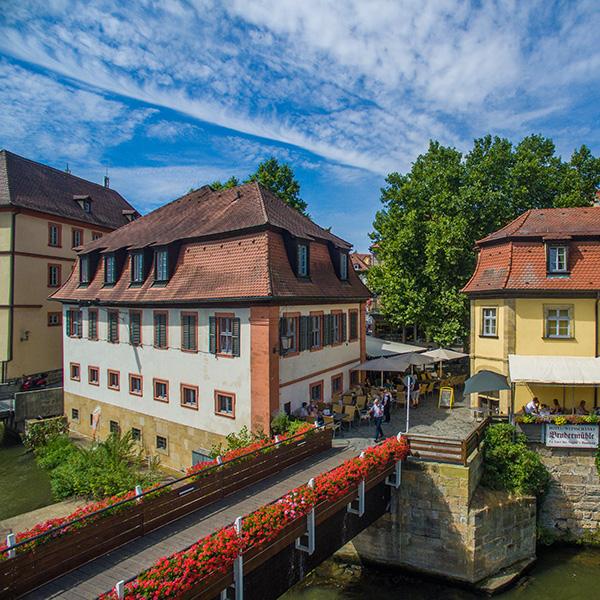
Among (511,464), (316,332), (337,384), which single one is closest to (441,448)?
(511,464)

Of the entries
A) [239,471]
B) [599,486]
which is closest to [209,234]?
[239,471]

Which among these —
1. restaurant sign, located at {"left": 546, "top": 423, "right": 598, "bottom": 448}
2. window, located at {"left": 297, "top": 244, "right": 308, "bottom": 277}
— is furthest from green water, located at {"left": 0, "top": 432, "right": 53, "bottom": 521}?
restaurant sign, located at {"left": 546, "top": 423, "right": 598, "bottom": 448}

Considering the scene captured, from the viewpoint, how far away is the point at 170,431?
20.1 m

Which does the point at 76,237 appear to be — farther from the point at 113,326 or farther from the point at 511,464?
the point at 511,464

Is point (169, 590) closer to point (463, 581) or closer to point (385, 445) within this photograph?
point (385, 445)

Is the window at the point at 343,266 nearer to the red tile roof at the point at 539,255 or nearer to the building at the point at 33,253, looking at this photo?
the red tile roof at the point at 539,255

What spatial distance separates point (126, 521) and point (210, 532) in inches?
65.1

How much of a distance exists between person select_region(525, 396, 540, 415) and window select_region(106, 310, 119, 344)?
18989mm

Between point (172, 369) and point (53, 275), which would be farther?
point (53, 275)

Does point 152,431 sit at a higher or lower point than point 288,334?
lower

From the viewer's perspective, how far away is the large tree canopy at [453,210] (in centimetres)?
2855

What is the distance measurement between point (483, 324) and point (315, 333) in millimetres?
7959

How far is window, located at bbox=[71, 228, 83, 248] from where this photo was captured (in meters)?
34.3

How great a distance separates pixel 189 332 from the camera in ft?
62.8
